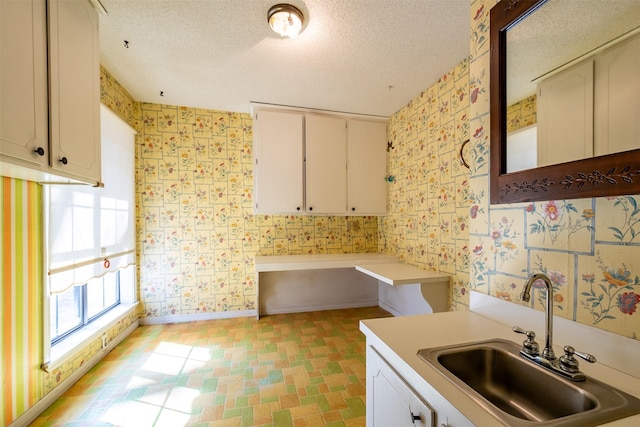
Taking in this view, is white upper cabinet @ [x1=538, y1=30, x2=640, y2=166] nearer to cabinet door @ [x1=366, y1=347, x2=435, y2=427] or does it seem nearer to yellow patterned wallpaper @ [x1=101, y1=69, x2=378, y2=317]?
cabinet door @ [x1=366, y1=347, x2=435, y2=427]

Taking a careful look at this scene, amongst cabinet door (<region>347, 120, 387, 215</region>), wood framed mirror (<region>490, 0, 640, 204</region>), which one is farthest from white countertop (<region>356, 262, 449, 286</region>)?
wood framed mirror (<region>490, 0, 640, 204</region>)

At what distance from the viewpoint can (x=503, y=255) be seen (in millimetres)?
1220

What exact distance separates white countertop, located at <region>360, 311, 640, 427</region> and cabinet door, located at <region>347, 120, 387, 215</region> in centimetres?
214

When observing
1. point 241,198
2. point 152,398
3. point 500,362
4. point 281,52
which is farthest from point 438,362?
point 241,198

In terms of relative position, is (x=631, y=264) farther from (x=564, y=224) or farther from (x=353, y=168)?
(x=353, y=168)

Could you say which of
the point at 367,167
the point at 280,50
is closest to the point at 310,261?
the point at 367,167

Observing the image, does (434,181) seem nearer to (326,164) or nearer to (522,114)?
(326,164)

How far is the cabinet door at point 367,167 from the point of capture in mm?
3363

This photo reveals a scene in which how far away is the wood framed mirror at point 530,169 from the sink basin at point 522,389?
1.83 feet

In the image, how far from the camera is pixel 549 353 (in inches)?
33.8

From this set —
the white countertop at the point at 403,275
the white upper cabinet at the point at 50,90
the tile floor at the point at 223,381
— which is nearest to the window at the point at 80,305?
the tile floor at the point at 223,381

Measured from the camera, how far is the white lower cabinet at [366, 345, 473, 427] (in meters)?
0.73

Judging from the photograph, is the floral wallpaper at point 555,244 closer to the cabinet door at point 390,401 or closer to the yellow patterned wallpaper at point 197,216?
the cabinet door at point 390,401

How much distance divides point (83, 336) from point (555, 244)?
309 centimetres
